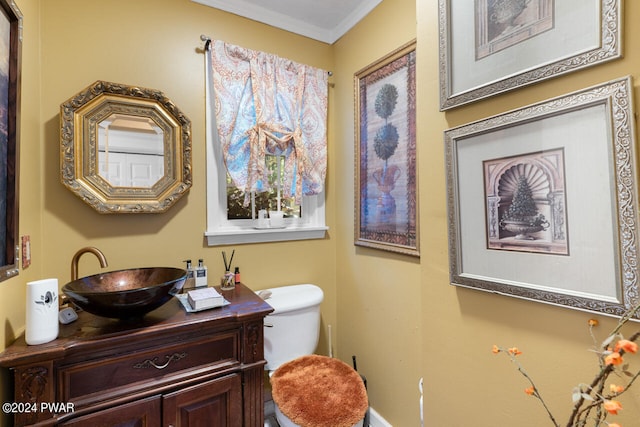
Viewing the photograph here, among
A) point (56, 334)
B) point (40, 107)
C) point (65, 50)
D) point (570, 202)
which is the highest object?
point (65, 50)

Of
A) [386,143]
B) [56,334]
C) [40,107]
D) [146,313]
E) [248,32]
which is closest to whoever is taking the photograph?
[56,334]

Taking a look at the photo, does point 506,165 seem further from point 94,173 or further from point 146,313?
point 94,173

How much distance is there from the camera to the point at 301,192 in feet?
6.26

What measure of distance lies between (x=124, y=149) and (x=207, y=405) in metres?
1.27

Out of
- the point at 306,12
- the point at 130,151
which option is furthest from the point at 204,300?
the point at 306,12

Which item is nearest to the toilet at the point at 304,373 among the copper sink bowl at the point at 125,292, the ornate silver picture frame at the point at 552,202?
the copper sink bowl at the point at 125,292

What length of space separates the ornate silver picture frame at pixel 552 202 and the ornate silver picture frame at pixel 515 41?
85mm

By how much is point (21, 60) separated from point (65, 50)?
397 millimetres

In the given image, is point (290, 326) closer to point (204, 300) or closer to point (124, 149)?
point (204, 300)

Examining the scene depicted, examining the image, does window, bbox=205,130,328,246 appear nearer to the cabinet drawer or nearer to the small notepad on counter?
the small notepad on counter

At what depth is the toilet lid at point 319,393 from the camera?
1.22 metres

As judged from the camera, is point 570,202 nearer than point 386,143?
Yes

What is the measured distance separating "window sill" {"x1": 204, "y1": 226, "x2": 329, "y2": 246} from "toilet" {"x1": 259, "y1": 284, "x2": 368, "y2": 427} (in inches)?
12.8

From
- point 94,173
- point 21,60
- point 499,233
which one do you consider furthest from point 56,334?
point 499,233
